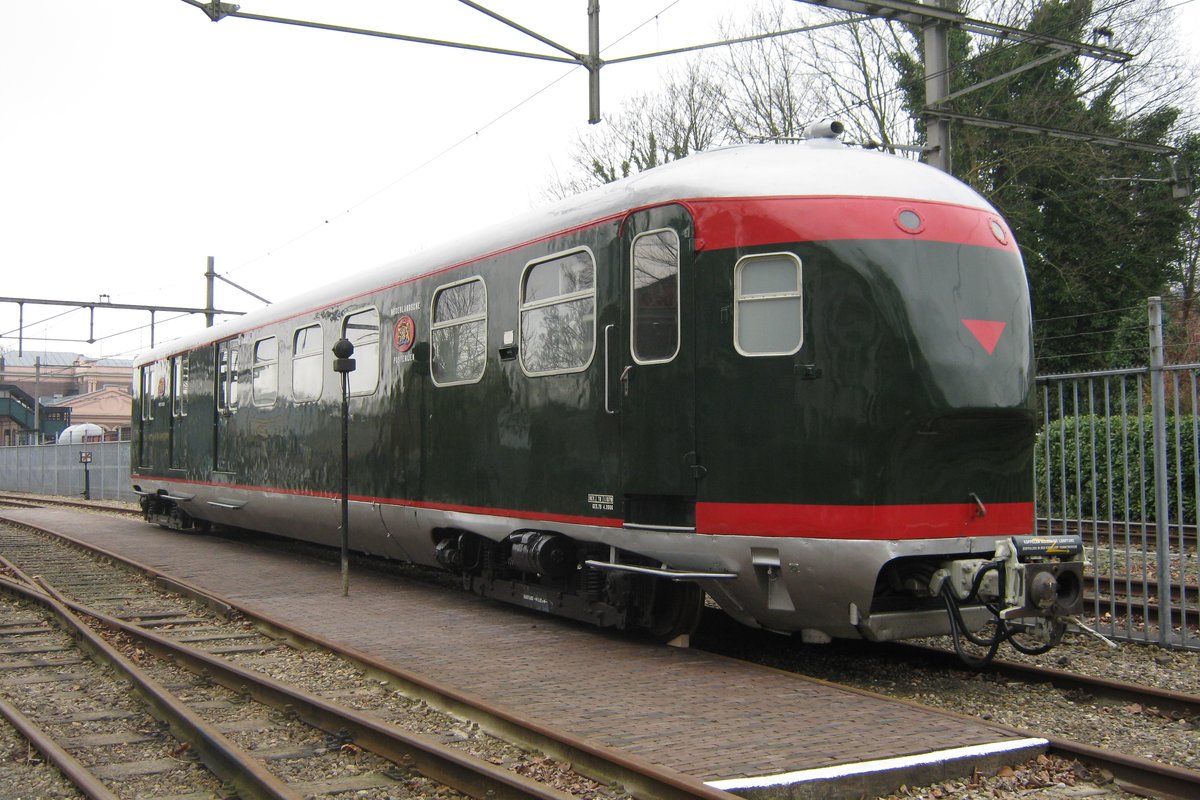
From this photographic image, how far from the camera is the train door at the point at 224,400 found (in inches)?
607

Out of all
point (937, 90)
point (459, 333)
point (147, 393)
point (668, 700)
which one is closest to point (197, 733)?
point (668, 700)

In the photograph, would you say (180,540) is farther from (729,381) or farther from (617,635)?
(729,381)

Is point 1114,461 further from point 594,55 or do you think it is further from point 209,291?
point 209,291

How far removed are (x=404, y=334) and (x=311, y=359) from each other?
2.66 meters

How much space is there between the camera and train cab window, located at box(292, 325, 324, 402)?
12805 mm

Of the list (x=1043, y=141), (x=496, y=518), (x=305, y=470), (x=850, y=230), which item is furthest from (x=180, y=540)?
(x=1043, y=141)

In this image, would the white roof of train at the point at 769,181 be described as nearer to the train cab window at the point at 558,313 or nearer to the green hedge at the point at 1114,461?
the train cab window at the point at 558,313

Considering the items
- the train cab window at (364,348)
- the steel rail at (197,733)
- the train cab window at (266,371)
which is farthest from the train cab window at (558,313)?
the train cab window at (266,371)

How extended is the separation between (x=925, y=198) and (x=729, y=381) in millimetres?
1694

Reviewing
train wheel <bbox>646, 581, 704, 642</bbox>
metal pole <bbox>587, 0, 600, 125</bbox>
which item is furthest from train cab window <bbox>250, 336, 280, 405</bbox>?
train wheel <bbox>646, 581, 704, 642</bbox>

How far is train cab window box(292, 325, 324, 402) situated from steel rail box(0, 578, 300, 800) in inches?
164

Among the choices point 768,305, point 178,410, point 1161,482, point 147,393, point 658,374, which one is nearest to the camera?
point 768,305

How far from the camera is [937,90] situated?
1189cm

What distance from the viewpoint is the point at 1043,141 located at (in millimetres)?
24000
